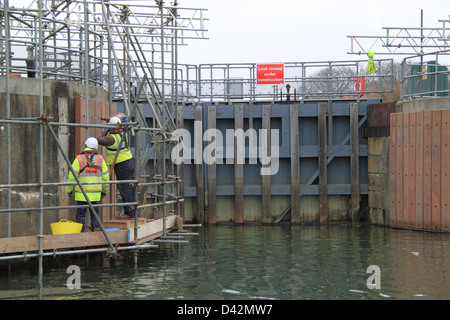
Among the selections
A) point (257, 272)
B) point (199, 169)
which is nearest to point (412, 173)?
point (199, 169)

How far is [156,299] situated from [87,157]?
10.9 feet

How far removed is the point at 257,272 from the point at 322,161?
349 inches

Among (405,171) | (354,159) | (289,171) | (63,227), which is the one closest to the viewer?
(63,227)

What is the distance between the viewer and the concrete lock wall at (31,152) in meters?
11.4

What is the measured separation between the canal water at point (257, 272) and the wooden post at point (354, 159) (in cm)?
342

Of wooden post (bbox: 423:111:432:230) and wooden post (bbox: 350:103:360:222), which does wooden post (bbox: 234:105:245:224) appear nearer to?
wooden post (bbox: 350:103:360:222)

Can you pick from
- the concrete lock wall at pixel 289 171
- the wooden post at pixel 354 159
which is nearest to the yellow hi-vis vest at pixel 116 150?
the concrete lock wall at pixel 289 171

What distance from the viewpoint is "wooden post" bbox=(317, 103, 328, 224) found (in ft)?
64.1

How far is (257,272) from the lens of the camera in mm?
11375

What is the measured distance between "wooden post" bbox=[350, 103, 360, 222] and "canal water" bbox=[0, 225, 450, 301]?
3423 mm

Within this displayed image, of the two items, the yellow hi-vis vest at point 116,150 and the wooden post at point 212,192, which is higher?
the yellow hi-vis vest at point 116,150

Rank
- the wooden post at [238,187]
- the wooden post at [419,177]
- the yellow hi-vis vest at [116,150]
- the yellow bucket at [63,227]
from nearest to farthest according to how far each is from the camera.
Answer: the yellow bucket at [63,227] < the yellow hi-vis vest at [116,150] < the wooden post at [419,177] < the wooden post at [238,187]

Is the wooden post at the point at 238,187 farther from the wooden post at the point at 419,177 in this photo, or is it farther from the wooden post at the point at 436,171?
the wooden post at the point at 436,171

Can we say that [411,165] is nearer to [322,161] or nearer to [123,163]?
[322,161]
